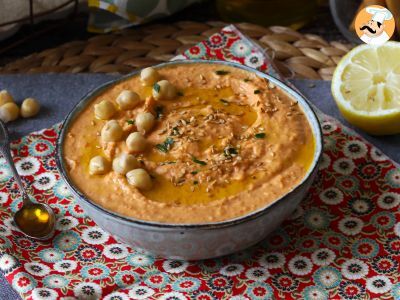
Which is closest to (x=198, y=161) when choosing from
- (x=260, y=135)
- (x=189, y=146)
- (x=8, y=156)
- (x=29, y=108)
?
(x=189, y=146)

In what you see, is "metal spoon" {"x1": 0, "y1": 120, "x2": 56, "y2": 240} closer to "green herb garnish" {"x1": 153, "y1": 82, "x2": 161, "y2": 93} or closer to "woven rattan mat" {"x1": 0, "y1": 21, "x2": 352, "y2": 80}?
"green herb garnish" {"x1": 153, "y1": 82, "x2": 161, "y2": 93}

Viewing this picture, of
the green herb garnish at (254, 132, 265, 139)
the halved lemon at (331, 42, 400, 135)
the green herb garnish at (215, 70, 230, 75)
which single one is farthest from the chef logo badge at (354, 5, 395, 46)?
the green herb garnish at (254, 132, 265, 139)

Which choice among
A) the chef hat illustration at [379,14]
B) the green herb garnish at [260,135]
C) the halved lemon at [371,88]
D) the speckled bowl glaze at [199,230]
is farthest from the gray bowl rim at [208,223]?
the chef hat illustration at [379,14]

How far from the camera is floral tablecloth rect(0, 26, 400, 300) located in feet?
5.94

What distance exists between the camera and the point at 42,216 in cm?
203

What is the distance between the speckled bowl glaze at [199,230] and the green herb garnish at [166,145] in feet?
0.80

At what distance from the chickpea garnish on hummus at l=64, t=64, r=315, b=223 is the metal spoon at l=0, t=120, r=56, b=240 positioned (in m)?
0.21

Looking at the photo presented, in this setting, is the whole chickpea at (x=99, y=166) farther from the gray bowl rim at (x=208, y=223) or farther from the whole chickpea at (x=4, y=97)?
the whole chickpea at (x=4, y=97)

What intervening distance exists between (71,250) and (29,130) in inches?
22.9

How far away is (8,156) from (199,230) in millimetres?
734

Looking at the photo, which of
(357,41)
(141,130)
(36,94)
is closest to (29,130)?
(36,94)

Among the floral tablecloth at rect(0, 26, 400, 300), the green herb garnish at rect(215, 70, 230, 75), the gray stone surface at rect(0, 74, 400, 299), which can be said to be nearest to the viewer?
the floral tablecloth at rect(0, 26, 400, 300)

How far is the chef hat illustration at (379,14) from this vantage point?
100 inches

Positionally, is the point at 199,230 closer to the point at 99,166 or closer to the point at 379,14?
the point at 99,166
